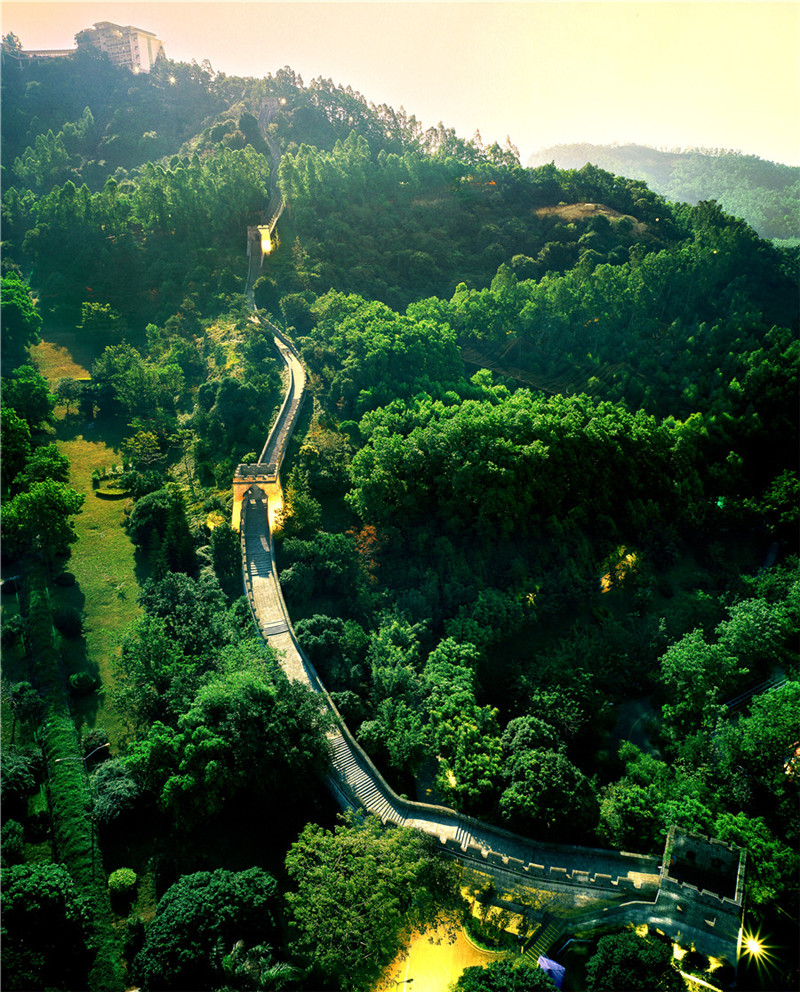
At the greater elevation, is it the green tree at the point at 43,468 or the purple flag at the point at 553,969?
the green tree at the point at 43,468

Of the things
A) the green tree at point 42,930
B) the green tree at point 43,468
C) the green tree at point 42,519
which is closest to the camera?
the green tree at point 42,930

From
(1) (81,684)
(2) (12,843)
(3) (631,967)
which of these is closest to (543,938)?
(3) (631,967)

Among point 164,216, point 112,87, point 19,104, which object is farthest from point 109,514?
point 112,87

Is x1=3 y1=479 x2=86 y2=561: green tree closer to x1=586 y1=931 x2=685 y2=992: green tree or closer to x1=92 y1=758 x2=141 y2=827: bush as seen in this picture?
x1=92 y1=758 x2=141 y2=827: bush

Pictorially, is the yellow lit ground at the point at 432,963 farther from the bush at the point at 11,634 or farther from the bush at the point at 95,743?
the bush at the point at 11,634

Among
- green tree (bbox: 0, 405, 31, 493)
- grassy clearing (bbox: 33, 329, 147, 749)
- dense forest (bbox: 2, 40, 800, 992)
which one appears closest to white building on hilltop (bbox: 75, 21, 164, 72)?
dense forest (bbox: 2, 40, 800, 992)

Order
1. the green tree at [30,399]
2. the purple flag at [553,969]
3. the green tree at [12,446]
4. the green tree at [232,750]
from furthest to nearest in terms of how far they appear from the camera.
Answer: the green tree at [30,399] < the green tree at [12,446] < the green tree at [232,750] < the purple flag at [553,969]

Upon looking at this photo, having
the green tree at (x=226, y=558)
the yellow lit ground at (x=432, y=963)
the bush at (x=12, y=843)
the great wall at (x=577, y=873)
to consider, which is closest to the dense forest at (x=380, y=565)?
the bush at (x=12, y=843)
